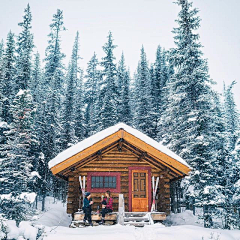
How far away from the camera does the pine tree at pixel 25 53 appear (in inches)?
958

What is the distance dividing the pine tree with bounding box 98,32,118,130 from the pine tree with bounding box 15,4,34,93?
8.62 metres

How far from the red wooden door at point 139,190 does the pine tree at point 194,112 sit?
11.0 feet

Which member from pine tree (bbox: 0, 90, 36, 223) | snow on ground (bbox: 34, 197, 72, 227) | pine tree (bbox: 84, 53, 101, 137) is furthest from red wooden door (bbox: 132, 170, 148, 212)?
pine tree (bbox: 84, 53, 101, 137)

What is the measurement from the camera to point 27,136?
16.8m

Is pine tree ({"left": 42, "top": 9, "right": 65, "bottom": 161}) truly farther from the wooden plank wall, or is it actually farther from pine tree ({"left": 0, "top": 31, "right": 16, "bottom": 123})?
the wooden plank wall

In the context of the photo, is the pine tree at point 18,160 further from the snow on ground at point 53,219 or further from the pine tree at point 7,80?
the pine tree at point 7,80

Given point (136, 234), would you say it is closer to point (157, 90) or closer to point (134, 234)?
point (134, 234)

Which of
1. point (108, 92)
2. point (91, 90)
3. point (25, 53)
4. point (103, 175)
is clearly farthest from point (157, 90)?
point (103, 175)

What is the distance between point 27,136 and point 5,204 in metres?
4.53

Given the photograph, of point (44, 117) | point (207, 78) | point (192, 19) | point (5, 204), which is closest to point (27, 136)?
point (5, 204)

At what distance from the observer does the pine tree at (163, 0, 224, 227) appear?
14504mm

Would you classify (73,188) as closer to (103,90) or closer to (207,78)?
(207,78)

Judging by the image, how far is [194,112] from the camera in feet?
50.9

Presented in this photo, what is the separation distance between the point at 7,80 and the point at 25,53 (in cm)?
357
